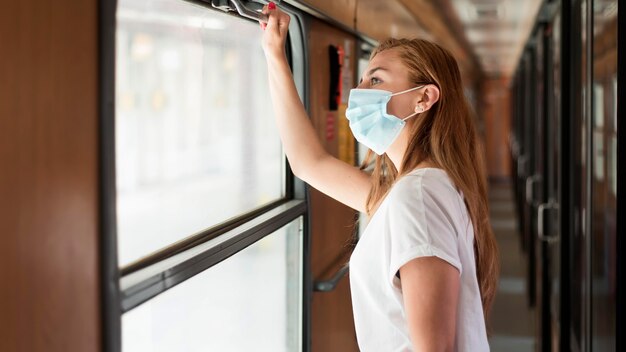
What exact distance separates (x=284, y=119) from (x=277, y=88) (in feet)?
0.28

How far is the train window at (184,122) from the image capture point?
1399mm

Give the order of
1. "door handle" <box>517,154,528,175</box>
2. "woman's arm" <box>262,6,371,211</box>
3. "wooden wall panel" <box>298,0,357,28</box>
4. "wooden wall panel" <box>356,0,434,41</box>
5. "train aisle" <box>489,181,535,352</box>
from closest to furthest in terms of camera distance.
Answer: "woman's arm" <box>262,6,371,211</box>
"wooden wall panel" <box>298,0,357,28</box>
"wooden wall panel" <box>356,0,434,41</box>
"train aisle" <box>489,181,535,352</box>
"door handle" <box>517,154,528,175</box>

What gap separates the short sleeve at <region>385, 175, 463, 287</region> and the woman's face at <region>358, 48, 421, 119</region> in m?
0.23

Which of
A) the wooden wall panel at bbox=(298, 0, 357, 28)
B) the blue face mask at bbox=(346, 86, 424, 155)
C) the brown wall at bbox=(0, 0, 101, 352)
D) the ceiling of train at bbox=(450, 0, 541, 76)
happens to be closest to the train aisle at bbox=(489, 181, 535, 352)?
the wooden wall panel at bbox=(298, 0, 357, 28)

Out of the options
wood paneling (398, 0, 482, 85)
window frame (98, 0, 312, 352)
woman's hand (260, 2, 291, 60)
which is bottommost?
window frame (98, 0, 312, 352)

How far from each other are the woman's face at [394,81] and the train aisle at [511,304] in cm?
306

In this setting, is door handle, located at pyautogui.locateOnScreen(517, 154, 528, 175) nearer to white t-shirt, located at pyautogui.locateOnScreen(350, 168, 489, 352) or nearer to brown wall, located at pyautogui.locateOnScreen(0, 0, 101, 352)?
white t-shirt, located at pyautogui.locateOnScreen(350, 168, 489, 352)

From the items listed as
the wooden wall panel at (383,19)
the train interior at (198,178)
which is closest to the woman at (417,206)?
the train interior at (198,178)

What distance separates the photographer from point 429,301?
157 cm

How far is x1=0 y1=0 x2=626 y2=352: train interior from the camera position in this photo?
39.1 inches

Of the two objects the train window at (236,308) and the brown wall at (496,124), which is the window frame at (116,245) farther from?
the brown wall at (496,124)

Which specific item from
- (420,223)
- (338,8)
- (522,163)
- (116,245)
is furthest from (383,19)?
(522,163)

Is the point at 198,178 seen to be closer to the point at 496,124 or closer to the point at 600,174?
the point at 600,174

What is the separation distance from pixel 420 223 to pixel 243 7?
60cm
